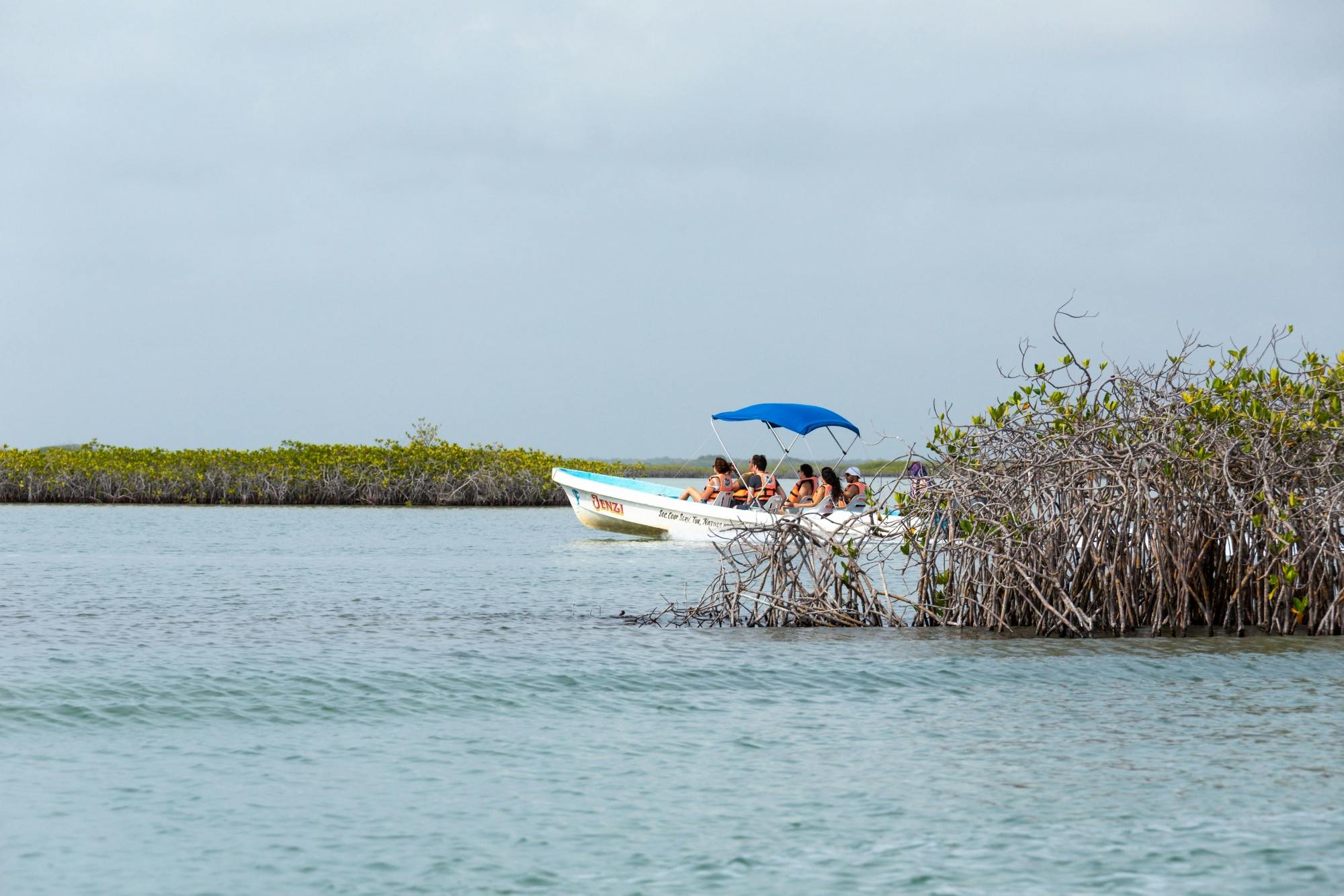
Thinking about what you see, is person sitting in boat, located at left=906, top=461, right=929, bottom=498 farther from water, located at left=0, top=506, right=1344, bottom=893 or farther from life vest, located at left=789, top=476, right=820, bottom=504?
life vest, located at left=789, top=476, right=820, bottom=504

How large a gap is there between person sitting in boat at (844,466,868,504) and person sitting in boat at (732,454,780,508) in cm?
106

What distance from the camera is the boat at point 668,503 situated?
66.3 feet

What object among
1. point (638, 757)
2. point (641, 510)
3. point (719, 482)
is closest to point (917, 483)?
point (638, 757)

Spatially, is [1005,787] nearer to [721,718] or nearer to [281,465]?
[721,718]

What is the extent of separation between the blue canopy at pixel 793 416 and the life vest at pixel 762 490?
792 mm

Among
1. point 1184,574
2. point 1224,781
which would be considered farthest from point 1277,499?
point 1224,781

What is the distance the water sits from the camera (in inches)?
210

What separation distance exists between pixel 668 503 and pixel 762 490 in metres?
1.78

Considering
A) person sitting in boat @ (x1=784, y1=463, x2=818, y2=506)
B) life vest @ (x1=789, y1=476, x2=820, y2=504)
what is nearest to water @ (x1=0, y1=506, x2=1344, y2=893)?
life vest @ (x1=789, y1=476, x2=820, y2=504)

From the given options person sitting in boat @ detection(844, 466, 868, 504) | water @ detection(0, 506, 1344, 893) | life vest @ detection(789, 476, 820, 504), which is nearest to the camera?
water @ detection(0, 506, 1344, 893)

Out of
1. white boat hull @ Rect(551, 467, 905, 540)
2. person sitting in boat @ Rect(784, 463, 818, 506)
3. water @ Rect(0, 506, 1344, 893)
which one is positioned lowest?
water @ Rect(0, 506, 1344, 893)

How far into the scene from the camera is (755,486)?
21250 mm

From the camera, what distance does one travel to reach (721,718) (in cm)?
795

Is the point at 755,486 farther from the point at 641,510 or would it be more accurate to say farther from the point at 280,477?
the point at 280,477
